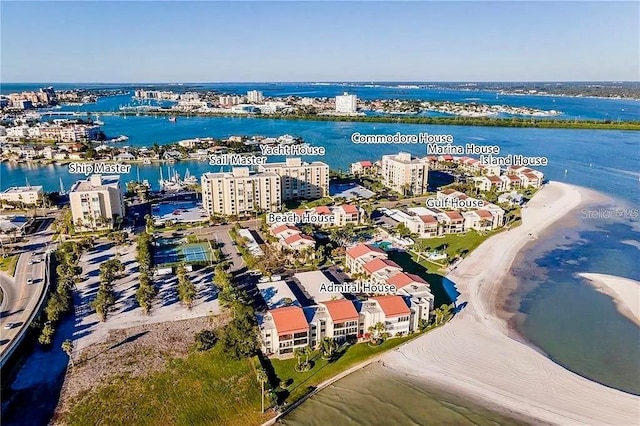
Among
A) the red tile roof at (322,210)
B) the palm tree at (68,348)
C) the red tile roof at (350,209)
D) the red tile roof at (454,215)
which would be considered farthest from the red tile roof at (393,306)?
the red tile roof at (454,215)

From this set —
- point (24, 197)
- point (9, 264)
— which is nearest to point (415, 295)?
point (9, 264)

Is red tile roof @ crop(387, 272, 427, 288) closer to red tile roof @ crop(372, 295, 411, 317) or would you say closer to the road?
red tile roof @ crop(372, 295, 411, 317)

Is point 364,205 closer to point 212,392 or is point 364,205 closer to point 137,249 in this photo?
point 137,249

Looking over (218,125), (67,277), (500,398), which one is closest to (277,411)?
(500,398)

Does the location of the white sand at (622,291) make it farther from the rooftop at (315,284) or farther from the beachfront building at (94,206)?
the beachfront building at (94,206)

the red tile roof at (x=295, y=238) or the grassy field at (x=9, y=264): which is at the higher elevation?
the red tile roof at (x=295, y=238)

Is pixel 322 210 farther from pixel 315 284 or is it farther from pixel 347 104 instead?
pixel 347 104

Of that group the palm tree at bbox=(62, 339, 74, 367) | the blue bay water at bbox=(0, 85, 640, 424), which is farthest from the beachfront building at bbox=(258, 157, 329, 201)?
the palm tree at bbox=(62, 339, 74, 367)
